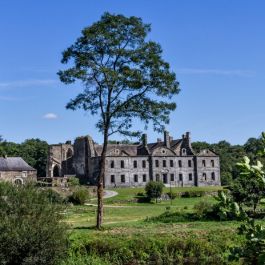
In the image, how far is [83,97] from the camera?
29844 mm

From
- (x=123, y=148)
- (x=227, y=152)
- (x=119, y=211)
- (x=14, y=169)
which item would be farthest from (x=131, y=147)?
(x=227, y=152)

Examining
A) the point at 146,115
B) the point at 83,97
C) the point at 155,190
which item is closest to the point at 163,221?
the point at 146,115

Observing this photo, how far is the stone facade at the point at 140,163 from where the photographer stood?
76312mm

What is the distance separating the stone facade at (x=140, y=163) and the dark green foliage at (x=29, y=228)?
54.0 metres

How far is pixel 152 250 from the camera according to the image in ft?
74.2

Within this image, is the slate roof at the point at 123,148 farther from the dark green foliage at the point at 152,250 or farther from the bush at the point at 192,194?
the dark green foliage at the point at 152,250

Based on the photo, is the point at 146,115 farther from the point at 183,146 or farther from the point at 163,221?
the point at 183,146

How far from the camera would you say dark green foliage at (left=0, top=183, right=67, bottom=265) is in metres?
19.0

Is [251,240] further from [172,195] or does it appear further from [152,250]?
[172,195]

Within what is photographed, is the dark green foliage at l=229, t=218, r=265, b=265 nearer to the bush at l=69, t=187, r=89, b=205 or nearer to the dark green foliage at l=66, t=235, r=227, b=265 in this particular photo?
the dark green foliage at l=66, t=235, r=227, b=265

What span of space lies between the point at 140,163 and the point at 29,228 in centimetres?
5857

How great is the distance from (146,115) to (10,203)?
1142 cm

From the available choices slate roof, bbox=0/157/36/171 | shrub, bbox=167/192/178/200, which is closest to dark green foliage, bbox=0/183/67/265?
shrub, bbox=167/192/178/200

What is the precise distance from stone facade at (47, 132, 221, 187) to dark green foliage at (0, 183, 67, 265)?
54.0 meters
